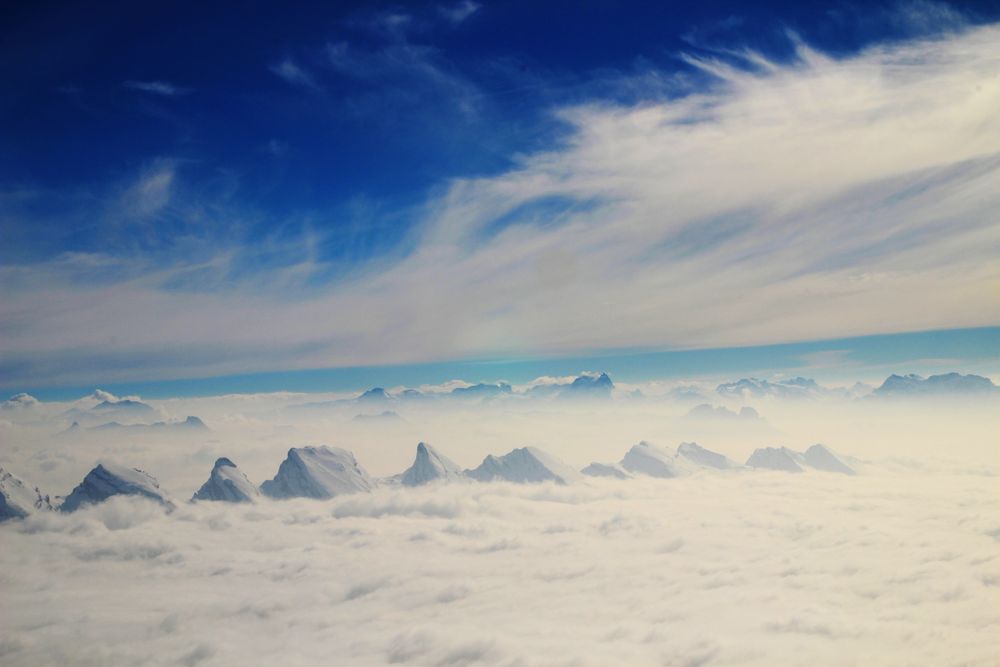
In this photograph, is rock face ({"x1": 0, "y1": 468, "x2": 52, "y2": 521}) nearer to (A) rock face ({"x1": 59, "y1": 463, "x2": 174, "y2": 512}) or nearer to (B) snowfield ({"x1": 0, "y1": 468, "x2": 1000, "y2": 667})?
(B) snowfield ({"x1": 0, "y1": 468, "x2": 1000, "y2": 667})

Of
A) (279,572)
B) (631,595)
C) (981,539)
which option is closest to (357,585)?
(279,572)

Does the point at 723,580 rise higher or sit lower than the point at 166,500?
lower

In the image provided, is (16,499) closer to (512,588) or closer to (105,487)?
(105,487)

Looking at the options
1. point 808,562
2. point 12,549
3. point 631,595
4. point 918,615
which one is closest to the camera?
point 918,615

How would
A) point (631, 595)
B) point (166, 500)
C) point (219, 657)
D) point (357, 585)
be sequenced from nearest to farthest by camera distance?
point (219, 657) → point (631, 595) → point (357, 585) → point (166, 500)

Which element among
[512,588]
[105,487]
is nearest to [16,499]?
[105,487]

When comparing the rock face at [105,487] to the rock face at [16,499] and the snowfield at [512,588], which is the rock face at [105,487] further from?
the rock face at [16,499]

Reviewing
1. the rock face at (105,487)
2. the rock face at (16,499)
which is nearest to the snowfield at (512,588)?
the rock face at (16,499)

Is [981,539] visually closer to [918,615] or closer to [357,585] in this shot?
[918,615]
